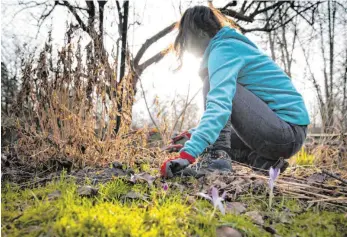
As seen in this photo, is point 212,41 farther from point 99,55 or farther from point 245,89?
point 99,55

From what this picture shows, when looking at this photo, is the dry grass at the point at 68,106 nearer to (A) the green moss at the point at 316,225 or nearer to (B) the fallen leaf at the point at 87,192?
(B) the fallen leaf at the point at 87,192

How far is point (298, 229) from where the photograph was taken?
102 cm

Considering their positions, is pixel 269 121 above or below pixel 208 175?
above

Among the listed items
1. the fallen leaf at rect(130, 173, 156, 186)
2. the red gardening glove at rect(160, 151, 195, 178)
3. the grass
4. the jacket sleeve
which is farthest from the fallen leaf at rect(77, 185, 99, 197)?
the jacket sleeve

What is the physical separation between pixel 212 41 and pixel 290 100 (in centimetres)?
65

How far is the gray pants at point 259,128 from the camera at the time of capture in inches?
75.4

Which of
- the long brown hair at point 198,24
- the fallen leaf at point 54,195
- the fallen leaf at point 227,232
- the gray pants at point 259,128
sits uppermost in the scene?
→ the long brown hair at point 198,24

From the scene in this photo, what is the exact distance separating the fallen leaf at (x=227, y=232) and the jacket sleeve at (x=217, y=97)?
584mm

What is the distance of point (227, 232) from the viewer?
3.09ft

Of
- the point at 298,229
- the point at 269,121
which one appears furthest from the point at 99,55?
the point at 298,229

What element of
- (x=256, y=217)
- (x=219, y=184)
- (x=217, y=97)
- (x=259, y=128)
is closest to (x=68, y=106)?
(x=217, y=97)

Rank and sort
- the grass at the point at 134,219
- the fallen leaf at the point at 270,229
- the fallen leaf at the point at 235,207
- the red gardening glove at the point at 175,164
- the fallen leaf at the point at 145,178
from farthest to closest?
1. the red gardening glove at the point at 175,164
2. the fallen leaf at the point at 145,178
3. the fallen leaf at the point at 235,207
4. the fallen leaf at the point at 270,229
5. the grass at the point at 134,219

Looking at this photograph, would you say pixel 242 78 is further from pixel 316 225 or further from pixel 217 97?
pixel 316 225

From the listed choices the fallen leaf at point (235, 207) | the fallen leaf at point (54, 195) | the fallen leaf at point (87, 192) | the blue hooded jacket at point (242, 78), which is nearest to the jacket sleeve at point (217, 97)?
the blue hooded jacket at point (242, 78)
